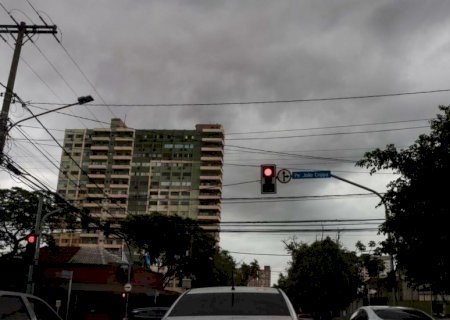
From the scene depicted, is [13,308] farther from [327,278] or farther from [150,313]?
[327,278]

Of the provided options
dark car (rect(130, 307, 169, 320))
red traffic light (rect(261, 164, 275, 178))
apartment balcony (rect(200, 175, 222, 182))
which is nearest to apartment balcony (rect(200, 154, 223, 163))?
apartment balcony (rect(200, 175, 222, 182))

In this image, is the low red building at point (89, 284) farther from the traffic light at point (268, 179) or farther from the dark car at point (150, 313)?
the traffic light at point (268, 179)

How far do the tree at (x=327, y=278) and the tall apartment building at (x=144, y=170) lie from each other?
95353 mm

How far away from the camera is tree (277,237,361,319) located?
31844 mm

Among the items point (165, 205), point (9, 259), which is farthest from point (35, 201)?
point (165, 205)

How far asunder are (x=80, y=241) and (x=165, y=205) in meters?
24.9

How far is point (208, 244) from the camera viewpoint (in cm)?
6838

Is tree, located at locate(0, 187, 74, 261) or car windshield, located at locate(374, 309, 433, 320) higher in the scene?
tree, located at locate(0, 187, 74, 261)

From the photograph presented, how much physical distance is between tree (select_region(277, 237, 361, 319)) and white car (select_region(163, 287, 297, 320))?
90.4ft

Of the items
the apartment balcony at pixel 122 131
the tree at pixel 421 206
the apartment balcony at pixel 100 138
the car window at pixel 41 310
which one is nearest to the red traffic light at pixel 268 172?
the tree at pixel 421 206

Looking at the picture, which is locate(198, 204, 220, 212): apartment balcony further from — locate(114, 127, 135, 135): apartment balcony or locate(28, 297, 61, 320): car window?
locate(28, 297, 61, 320): car window

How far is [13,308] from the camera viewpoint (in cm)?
671

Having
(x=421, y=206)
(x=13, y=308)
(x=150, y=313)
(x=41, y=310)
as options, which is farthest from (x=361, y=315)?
(x=150, y=313)

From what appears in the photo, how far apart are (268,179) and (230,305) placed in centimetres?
1260
